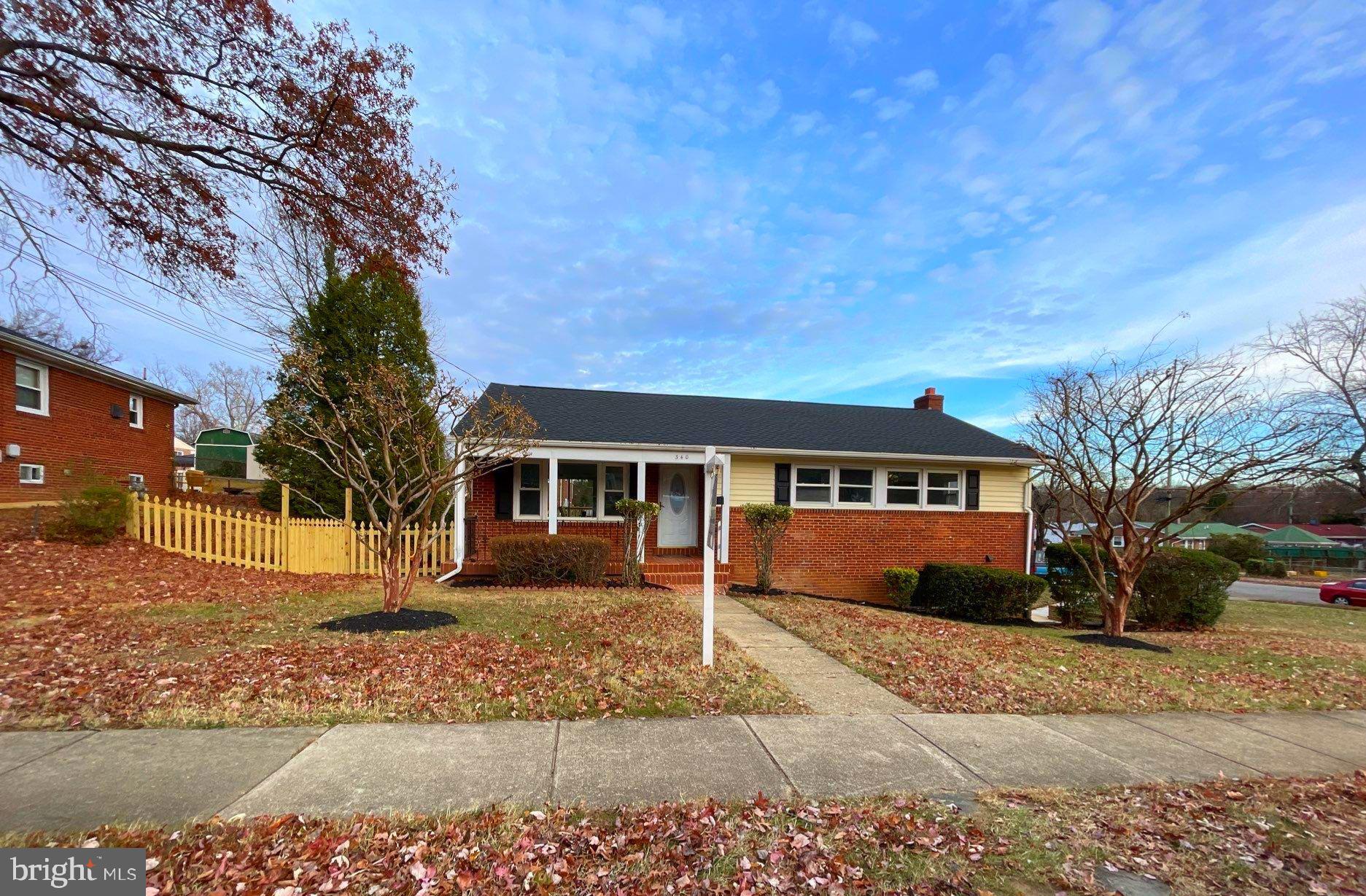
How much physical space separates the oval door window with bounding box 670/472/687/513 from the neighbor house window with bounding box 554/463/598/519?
176 centimetres

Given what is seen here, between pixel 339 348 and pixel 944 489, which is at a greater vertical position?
pixel 339 348

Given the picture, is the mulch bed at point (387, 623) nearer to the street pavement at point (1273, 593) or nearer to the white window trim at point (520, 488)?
the white window trim at point (520, 488)

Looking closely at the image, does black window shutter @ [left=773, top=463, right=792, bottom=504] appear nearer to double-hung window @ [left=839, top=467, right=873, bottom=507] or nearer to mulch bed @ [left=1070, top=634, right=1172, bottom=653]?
double-hung window @ [left=839, top=467, right=873, bottom=507]

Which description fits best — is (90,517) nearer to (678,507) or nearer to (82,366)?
(82,366)

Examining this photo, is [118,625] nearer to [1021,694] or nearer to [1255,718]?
[1021,694]

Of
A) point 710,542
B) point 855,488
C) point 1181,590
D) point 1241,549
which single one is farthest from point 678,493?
point 1241,549

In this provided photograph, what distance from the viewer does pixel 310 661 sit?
17.0 feet

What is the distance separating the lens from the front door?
13477mm

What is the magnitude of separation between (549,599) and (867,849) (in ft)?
22.7

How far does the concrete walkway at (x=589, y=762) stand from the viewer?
3.02 metres

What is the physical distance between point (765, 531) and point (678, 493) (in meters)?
2.81

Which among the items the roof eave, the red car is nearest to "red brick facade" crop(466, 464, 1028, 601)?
the roof eave

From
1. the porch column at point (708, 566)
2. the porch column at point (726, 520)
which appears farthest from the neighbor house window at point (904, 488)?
the porch column at point (708, 566)

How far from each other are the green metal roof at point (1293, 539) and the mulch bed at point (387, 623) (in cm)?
5030
